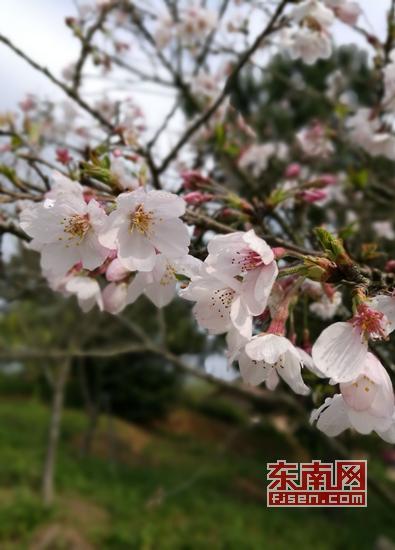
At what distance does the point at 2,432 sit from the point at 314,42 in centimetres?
810

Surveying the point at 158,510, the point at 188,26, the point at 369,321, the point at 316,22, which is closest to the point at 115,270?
the point at 369,321

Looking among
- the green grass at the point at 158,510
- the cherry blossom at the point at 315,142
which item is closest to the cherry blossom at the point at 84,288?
the cherry blossom at the point at 315,142

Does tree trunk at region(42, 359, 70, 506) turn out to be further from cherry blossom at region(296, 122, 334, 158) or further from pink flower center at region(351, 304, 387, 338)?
pink flower center at region(351, 304, 387, 338)

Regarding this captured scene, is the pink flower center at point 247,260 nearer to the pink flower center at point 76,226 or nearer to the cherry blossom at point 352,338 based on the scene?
the cherry blossom at point 352,338

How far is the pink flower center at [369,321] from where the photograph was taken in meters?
0.77

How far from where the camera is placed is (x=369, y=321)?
771 mm

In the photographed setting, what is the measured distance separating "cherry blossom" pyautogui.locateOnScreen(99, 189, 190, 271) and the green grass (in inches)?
119

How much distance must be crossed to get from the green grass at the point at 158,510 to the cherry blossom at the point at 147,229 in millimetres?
3029

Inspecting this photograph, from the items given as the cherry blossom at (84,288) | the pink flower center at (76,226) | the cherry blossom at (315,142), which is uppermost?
the cherry blossom at (315,142)

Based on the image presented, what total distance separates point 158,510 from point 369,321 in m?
5.78

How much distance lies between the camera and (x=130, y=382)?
11844 mm

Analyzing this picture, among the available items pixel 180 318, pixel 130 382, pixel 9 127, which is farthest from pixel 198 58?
pixel 130 382

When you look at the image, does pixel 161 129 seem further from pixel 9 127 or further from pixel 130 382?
pixel 130 382

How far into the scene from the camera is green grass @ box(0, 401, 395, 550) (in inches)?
200
